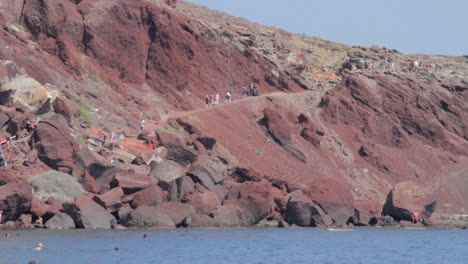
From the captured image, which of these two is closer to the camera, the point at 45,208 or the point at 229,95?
the point at 45,208

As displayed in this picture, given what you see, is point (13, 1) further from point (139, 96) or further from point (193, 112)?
point (193, 112)

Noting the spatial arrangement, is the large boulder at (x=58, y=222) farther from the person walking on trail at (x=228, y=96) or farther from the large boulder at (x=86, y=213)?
the person walking on trail at (x=228, y=96)

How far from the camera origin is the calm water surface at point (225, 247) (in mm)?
33031

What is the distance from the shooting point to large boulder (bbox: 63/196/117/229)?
135 feet

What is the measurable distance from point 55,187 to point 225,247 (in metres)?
11.2

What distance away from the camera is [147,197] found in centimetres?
4434

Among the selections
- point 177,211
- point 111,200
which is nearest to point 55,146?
point 111,200

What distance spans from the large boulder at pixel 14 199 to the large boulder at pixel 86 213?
2237 mm

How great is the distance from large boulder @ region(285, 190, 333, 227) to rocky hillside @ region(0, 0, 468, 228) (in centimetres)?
9

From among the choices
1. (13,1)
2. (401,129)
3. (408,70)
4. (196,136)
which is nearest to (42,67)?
(13,1)

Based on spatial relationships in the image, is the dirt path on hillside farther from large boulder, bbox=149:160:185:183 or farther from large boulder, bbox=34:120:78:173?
large boulder, bbox=34:120:78:173

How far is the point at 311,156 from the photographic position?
65.7 metres

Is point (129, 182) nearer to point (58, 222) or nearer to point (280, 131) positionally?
point (58, 222)

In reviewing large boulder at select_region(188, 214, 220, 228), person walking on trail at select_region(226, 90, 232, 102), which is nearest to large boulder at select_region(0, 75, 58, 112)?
large boulder at select_region(188, 214, 220, 228)
